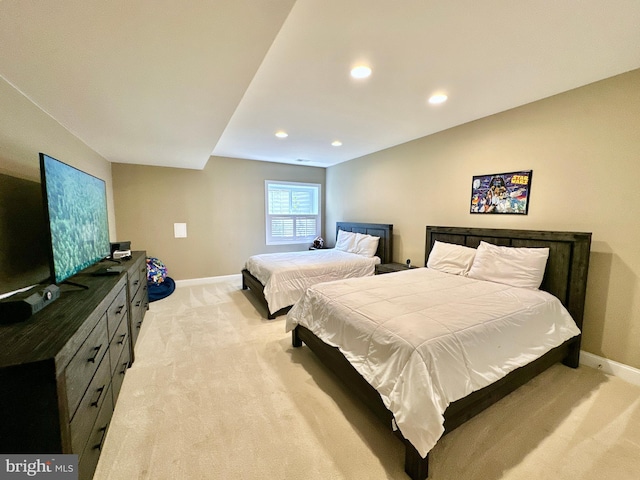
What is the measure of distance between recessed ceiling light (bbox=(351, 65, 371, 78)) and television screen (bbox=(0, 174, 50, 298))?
2402 millimetres

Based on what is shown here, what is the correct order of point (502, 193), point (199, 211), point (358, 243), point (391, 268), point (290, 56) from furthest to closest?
point (199, 211), point (358, 243), point (391, 268), point (502, 193), point (290, 56)

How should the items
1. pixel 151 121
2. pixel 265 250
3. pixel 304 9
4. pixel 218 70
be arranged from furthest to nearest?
pixel 265 250
pixel 151 121
pixel 218 70
pixel 304 9

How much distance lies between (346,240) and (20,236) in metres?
4.08

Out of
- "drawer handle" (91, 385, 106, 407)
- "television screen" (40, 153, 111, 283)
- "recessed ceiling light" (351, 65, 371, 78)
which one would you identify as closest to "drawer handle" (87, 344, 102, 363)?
"drawer handle" (91, 385, 106, 407)

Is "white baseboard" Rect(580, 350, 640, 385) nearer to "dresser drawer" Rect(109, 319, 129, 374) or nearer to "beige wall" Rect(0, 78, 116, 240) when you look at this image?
"dresser drawer" Rect(109, 319, 129, 374)

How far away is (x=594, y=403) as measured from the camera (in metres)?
1.84

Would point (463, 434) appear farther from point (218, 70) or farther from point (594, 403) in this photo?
point (218, 70)

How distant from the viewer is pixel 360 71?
1.97 m

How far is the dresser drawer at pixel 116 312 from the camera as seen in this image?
1.66 metres

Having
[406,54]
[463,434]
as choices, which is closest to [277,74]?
[406,54]

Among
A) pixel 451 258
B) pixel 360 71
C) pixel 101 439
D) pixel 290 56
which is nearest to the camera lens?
pixel 101 439

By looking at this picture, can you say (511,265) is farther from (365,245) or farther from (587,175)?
(365,245)

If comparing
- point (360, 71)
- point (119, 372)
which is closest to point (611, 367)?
point (360, 71)

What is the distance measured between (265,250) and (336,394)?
391 cm
